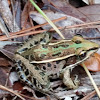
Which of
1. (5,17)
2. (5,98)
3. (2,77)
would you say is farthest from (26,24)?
(5,98)

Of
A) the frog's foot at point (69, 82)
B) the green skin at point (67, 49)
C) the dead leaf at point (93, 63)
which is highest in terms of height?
the green skin at point (67, 49)

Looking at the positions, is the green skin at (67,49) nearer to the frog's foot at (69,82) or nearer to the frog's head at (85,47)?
the frog's head at (85,47)

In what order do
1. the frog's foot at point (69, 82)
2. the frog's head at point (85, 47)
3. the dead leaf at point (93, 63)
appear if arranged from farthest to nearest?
the dead leaf at point (93, 63) → the frog's foot at point (69, 82) → the frog's head at point (85, 47)

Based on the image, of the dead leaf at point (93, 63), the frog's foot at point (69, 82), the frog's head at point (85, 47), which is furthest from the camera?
the dead leaf at point (93, 63)

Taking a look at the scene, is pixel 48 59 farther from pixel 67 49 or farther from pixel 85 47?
pixel 85 47

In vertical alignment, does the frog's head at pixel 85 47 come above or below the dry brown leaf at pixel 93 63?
above

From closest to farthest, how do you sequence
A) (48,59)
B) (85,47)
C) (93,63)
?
(85,47) → (48,59) → (93,63)

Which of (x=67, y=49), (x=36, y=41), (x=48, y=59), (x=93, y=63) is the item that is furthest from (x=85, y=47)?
(x=36, y=41)

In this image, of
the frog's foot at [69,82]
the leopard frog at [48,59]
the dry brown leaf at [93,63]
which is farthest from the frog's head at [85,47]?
the frog's foot at [69,82]

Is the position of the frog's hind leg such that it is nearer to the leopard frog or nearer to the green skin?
the leopard frog
